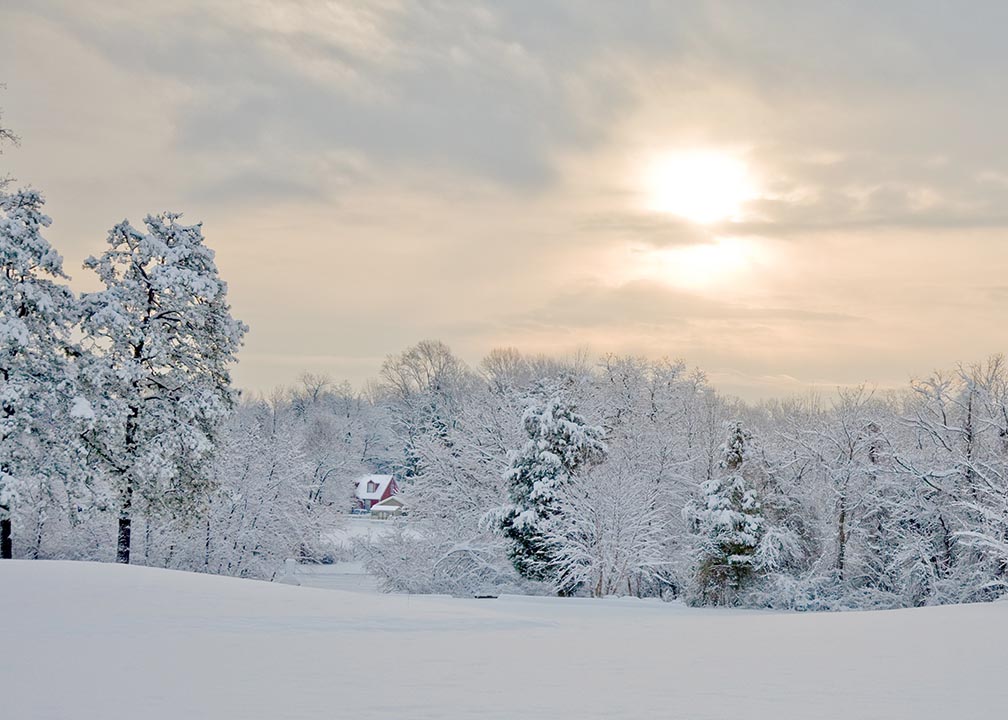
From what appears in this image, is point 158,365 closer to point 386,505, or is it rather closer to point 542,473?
point 542,473

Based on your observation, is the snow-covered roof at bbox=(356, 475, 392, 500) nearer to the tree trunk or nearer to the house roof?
the house roof

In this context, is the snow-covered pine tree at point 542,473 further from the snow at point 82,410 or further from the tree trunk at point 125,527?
the snow at point 82,410

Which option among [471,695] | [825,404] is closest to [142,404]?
[471,695]

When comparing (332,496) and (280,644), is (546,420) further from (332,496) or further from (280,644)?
(332,496)

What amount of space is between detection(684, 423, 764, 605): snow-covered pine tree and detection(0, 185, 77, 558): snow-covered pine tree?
23173mm

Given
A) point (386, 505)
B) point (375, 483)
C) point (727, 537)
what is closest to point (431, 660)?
point (727, 537)

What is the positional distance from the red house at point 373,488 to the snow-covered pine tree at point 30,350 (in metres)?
72.2

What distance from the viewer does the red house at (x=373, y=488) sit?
102312 mm

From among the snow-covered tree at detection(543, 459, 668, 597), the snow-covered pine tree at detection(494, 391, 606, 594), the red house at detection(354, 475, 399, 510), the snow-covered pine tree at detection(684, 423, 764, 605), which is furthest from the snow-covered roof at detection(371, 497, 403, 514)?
the snow-covered pine tree at detection(684, 423, 764, 605)

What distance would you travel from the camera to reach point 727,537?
3566 cm

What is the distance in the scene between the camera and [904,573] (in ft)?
117

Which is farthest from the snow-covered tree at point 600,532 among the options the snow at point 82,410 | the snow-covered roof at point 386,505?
the snow-covered roof at point 386,505

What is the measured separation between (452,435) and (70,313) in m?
20.0

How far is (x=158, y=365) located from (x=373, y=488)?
7400cm
